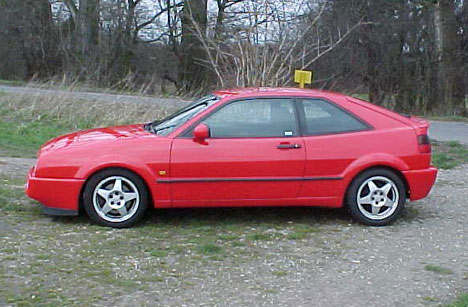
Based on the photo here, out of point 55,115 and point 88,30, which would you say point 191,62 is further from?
point 55,115

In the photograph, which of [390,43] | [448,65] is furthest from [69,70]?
[448,65]

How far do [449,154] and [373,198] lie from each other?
5.87 m

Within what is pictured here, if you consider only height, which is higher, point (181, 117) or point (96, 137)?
point (181, 117)

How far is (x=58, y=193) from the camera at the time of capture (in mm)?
6773

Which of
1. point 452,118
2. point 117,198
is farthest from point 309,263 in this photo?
point 452,118

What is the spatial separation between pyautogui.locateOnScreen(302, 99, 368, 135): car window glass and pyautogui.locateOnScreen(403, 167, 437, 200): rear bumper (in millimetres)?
679

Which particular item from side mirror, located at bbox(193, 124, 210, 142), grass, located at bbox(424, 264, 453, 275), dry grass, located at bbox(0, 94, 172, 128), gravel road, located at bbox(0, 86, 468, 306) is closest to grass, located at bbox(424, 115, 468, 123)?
dry grass, located at bbox(0, 94, 172, 128)

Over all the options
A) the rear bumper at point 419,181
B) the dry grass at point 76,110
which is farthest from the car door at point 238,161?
the dry grass at point 76,110

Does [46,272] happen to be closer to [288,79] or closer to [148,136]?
[148,136]

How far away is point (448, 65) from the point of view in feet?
73.3

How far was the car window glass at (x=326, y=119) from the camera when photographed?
281 inches

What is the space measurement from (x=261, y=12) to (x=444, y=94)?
29.0 feet

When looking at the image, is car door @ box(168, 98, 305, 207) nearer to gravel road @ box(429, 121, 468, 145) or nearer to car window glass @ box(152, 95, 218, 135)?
car window glass @ box(152, 95, 218, 135)

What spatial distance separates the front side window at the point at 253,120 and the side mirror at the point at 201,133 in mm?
132
